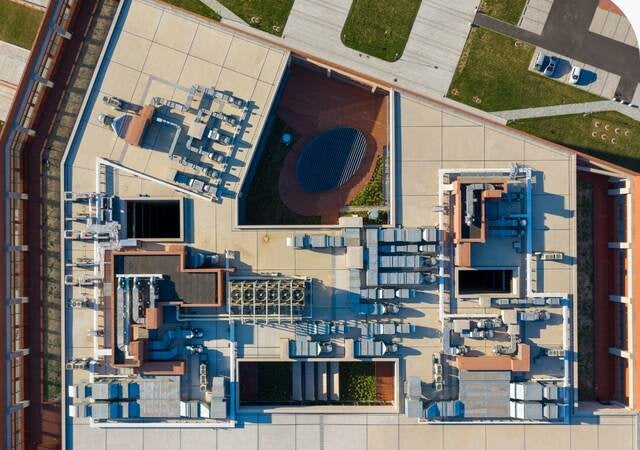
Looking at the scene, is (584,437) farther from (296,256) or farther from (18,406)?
(18,406)

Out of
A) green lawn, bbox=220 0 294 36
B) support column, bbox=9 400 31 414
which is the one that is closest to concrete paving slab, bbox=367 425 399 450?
support column, bbox=9 400 31 414

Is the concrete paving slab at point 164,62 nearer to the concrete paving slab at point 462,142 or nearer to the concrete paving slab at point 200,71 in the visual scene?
the concrete paving slab at point 200,71

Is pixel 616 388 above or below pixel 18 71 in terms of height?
below

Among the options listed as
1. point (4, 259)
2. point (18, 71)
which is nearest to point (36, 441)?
point (4, 259)

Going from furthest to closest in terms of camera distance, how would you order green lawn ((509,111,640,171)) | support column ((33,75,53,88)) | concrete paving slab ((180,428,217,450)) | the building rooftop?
green lawn ((509,111,640,171))
support column ((33,75,53,88))
concrete paving slab ((180,428,217,450))
the building rooftop

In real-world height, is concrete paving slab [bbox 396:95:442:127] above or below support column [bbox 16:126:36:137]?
above

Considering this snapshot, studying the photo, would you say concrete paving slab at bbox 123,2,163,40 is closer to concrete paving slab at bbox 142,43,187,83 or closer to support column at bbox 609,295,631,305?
concrete paving slab at bbox 142,43,187,83

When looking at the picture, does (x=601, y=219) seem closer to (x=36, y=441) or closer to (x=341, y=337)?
(x=341, y=337)
